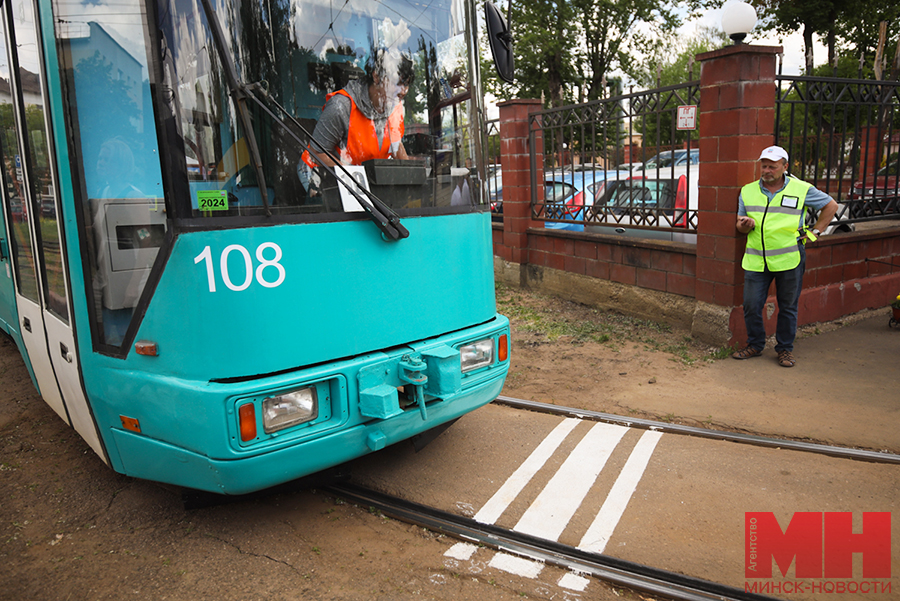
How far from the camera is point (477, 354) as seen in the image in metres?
3.42

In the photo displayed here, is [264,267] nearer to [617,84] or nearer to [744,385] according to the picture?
[744,385]

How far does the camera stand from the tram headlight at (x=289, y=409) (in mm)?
2645

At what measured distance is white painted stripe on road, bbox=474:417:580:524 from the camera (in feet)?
10.8

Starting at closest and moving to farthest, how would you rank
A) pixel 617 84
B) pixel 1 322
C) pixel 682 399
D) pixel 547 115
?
pixel 682 399, pixel 1 322, pixel 547 115, pixel 617 84

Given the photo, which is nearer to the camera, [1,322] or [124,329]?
[124,329]

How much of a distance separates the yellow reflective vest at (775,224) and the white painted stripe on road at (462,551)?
3.74 metres

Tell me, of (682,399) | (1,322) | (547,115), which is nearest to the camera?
(682,399)

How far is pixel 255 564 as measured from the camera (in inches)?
114

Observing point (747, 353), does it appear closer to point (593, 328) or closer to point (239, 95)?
point (593, 328)

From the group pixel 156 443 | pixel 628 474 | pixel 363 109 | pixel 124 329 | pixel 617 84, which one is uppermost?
pixel 617 84

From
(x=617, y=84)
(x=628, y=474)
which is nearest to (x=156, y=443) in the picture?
(x=628, y=474)

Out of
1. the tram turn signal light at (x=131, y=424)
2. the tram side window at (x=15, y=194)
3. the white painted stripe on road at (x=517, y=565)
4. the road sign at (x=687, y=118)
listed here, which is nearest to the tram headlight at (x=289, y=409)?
the tram turn signal light at (x=131, y=424)

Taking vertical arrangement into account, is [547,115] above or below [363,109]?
above

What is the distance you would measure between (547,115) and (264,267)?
6.15 metres
